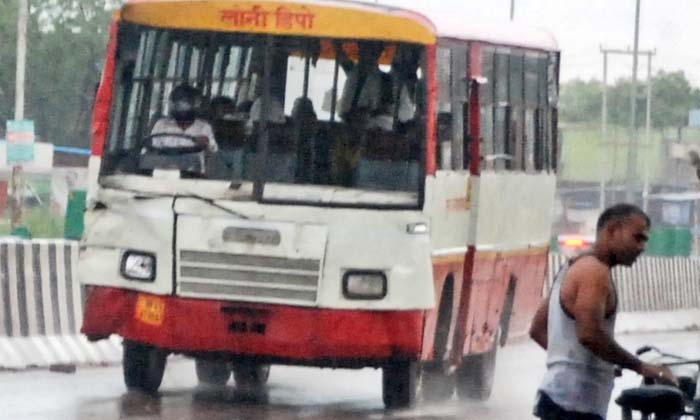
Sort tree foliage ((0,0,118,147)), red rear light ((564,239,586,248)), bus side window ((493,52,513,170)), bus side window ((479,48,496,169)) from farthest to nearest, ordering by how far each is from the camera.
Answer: tree foliage ((0,0,118,147)) → red rear light ((564,239,586,248)) → bus side window ((493,52,513,170)) → bus side window ((479,48,496,169))

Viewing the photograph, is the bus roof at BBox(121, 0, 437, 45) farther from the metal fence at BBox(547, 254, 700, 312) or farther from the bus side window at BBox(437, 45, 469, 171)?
the metal fence at BBox(547, 254, 700, 312)

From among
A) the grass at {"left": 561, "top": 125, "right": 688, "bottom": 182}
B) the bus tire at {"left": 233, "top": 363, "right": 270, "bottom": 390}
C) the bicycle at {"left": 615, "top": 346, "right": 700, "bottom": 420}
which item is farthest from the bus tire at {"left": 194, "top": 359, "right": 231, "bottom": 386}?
the grass at {"left": 561, "top": 125, "right": 688, "bottom": 182}

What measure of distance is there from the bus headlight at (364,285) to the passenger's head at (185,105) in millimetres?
1639

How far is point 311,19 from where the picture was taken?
637 inches

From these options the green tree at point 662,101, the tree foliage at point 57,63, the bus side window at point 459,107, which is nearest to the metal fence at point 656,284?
the bus side window at point 459,107

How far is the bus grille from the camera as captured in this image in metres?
15.8

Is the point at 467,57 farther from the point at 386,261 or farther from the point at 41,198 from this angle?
the point at 41,198

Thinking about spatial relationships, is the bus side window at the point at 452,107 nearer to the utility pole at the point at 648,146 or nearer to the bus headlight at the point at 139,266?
the bus headlight at the point at 139,266

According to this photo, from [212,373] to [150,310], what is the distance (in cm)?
265

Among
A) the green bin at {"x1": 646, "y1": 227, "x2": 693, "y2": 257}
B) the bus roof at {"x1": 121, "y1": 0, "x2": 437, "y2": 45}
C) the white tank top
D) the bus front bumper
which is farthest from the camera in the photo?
the green bin at {"x1": 646, "y1": 227, "x2": 693, "y2": 257}

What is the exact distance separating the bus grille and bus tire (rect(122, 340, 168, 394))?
1017 mm

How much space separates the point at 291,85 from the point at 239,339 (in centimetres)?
188

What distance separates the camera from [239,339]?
15.8 m

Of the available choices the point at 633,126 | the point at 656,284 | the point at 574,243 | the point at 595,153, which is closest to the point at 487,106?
the point at 574,243
